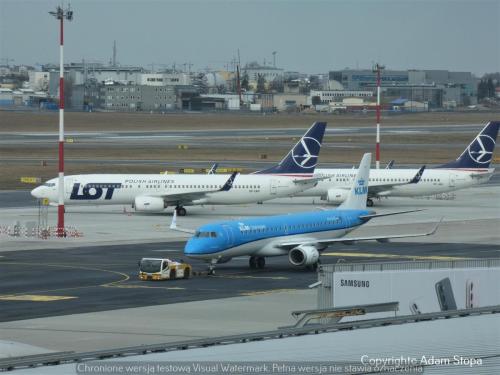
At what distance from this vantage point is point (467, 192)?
119500mm

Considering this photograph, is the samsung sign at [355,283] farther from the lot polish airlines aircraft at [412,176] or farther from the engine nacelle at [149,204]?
the lot polish airlines aircraft at [412,176]

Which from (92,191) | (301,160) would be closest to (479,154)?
(301,160)

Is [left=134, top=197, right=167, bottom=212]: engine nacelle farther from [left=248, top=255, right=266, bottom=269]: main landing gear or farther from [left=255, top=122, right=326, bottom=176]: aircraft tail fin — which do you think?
[left=248, top=255, right=266, bottom=269]: main landing gear

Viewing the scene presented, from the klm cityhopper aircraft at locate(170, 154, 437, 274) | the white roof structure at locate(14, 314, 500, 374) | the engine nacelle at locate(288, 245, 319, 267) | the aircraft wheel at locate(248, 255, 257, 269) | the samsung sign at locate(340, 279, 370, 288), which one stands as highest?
the white roof structure at locate(14, 314, 500, 374)

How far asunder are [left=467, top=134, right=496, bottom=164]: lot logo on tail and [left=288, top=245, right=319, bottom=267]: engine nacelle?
4868cm

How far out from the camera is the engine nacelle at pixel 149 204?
94812mm

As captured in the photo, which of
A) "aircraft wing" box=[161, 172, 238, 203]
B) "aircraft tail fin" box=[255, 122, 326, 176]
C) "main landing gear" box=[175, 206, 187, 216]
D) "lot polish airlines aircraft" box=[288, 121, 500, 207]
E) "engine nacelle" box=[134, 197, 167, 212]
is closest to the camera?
"engine nacelle" box=[134, 197, 167, 212]

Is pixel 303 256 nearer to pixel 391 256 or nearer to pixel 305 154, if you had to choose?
pixel 391 256

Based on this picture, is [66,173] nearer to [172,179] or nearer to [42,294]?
[172,179]

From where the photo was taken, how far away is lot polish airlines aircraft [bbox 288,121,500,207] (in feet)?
345

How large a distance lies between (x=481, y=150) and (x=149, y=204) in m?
33.3

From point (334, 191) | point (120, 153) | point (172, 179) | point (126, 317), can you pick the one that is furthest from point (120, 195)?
point (120, 153)

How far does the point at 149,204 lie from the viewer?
9481 cm

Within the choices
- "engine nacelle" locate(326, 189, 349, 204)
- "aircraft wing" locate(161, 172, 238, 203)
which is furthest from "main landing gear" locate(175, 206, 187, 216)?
"engine nacelle" locate(326, 189, 349, 204)
